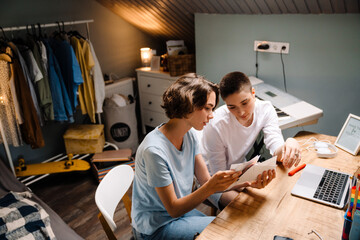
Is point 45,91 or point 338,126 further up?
point 45,91

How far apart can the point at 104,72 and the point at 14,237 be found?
2.25 meters

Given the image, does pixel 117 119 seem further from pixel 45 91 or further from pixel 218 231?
pixel 218 231

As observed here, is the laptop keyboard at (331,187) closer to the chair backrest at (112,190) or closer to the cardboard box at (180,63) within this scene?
the chair backrest at (112,190)

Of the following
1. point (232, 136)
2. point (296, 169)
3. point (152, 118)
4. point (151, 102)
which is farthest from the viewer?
point (152, 118)

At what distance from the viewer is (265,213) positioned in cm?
123

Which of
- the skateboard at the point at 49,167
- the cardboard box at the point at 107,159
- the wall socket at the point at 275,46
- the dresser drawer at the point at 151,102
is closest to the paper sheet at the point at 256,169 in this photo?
A: the wall socket at the point at 275,46

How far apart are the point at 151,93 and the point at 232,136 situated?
204 centimetres

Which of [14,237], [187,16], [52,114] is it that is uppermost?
[187,16]

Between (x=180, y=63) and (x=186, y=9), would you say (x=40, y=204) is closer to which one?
(x=180, y=63)

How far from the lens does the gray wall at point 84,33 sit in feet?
9.14

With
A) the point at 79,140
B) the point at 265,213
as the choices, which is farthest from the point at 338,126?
the point at 79,140

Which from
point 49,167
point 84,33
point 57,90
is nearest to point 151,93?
point 84,33

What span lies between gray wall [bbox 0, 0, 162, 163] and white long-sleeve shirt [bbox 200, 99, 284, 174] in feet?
6.71

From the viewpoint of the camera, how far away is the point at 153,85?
11.8 feet
